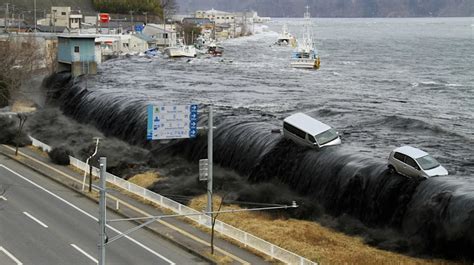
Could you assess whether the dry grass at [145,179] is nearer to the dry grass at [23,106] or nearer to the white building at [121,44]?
the dry grass at [23,106]

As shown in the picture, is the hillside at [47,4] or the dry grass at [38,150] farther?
the hillside at [47,4]

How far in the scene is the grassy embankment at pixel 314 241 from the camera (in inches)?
1168

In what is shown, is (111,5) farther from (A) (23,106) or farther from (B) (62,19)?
(A) (23,106)

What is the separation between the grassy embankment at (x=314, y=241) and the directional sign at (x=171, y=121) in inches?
184

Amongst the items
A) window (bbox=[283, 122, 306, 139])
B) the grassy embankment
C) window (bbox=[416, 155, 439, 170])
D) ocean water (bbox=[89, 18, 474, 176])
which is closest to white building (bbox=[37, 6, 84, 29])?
ocean water (bbox=[89, 18, 474, 176])

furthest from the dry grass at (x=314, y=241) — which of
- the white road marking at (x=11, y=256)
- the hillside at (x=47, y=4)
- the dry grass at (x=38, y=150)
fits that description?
the hillside at (x=47, y=4)

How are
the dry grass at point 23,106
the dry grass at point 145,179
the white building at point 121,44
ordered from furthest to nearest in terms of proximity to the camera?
the white building at point 121,44 < the dry grass at point 23,106 < the dry grass at point 145,179

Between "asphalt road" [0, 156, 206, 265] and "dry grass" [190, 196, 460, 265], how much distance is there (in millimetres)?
4240

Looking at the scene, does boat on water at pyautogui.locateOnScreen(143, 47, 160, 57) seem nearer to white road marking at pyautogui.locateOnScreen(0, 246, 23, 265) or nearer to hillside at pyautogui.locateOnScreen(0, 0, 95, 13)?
hillside at pyautogui.locateOnScreen(0, 0, 95, 13)

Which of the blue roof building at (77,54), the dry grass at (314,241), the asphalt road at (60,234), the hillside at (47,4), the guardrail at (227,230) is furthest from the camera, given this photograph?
the hillside at (47,4)

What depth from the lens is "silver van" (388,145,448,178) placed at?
35281 mm

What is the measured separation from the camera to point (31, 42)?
95.0m

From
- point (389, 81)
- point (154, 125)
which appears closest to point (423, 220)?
point (154, 125)

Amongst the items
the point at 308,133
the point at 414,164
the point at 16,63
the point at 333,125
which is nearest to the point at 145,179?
the point at 308,133
